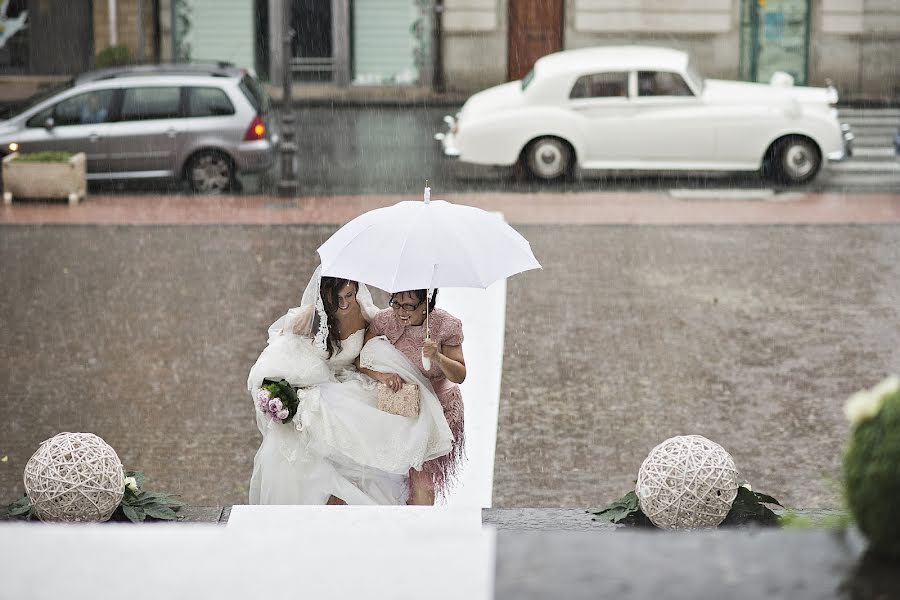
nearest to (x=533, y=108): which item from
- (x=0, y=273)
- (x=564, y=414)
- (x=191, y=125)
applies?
(x=191, y=125)

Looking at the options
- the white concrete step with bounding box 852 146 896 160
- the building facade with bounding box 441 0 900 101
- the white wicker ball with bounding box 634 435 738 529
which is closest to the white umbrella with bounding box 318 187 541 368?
the white wicker ball with bounding box 634 435 738 529

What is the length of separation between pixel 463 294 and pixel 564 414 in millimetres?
2980

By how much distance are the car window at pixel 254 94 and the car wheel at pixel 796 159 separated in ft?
20.9

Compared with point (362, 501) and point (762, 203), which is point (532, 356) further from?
point (762, 203)

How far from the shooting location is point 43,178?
647 inches

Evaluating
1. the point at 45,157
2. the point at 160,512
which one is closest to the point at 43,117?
the point at 45,157

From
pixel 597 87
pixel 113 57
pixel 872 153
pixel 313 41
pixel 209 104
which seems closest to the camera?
pixel 209 104

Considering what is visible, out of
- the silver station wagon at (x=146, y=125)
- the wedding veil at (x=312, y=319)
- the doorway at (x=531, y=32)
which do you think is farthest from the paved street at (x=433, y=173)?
the wedding veil at (x=312, y=319)

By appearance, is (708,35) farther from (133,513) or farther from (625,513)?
(133,513)

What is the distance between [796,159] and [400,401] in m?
12.8

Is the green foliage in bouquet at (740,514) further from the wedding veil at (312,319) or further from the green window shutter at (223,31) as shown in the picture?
the green window shutter at (223,31)

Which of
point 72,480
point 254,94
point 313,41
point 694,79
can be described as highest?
point 313,41

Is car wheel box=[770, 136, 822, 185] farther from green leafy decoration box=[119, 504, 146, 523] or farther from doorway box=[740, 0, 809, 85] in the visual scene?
green leafy decoration box=[119, 504, 146, 523]

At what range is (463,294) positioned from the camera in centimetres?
1167
